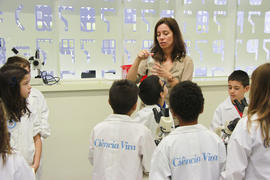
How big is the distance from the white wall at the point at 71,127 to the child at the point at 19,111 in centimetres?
102

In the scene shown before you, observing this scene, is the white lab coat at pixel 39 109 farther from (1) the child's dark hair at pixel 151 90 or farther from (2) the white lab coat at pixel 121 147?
(1) the child's dark hair at pixel 151 90

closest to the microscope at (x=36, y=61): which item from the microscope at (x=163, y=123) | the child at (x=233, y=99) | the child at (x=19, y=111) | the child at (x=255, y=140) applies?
the child at (x=19, y=111)

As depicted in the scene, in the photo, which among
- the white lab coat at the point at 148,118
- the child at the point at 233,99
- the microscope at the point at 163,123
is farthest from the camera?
the child at the point at 233,99

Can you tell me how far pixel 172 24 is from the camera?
2.14m

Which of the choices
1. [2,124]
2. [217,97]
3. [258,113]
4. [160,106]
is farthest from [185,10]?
[2,124]

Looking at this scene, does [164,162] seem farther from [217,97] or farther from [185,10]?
[185,10]

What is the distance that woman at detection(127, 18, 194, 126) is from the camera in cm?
209

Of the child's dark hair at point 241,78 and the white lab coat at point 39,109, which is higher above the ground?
the child's dark hair at point 241,78

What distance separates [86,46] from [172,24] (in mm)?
1367

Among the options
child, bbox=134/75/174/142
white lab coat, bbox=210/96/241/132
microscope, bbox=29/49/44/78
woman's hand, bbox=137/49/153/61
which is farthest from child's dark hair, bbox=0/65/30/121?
white lab coat, bbox=210/96/241/132

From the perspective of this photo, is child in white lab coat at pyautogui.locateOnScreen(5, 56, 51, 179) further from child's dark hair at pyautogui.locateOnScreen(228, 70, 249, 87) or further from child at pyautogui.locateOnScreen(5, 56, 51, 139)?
child's dark hair at pyautogui.locateOnScreen(228, 70, 249, 87)

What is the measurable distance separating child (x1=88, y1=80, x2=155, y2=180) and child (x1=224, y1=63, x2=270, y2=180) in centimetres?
47

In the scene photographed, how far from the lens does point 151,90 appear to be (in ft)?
5.83

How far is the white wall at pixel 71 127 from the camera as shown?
2.86m
